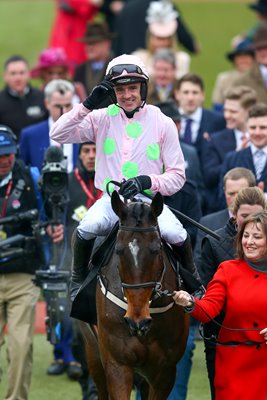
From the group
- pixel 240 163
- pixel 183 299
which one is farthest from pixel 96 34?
pixel 183 299

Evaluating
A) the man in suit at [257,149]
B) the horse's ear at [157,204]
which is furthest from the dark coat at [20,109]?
the horse's ear at [157,204]

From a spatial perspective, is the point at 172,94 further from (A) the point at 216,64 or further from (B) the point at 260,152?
(A) the point at 216,64

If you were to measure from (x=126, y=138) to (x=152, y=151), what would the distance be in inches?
8.0

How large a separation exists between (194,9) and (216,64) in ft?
15.2

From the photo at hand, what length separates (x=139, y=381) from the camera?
941cm

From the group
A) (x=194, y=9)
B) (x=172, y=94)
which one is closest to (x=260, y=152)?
(x=172, y=94)

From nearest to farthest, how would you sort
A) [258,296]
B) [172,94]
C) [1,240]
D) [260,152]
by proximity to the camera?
1. [258,296]
2. [1,240]
3. [260,152]
4. [172,94]

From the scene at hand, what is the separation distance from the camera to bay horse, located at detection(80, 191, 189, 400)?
7949 mm

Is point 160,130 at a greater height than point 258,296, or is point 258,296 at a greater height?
point 160,130

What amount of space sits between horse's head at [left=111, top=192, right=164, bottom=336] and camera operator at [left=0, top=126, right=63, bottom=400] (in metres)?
2.22

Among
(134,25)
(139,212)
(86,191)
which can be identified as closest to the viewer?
(139,212)

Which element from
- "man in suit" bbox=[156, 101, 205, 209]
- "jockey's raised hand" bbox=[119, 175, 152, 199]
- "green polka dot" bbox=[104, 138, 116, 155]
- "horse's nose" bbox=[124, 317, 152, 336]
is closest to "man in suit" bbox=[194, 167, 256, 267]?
"man in suit" bbox=[156, 101, 205, 209]

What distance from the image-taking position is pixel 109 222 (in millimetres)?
8703

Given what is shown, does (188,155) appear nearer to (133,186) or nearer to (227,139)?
(227,139)
